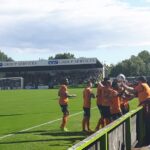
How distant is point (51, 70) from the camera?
368 ft

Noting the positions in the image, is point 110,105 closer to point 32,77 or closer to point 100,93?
point 100,93

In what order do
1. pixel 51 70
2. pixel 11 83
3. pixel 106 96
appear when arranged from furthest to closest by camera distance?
pixel 51 70 < pixel 11 83 < pixel 106 96

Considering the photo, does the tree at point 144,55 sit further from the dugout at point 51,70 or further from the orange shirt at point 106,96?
the orange shirt at point 106,96

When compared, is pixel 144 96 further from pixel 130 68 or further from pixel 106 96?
pixel 130 68

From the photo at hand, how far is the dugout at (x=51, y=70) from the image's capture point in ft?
358

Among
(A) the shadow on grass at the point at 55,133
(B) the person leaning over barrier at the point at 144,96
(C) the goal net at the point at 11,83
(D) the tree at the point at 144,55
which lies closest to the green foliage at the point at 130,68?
(D) the tree at the point at 144,55

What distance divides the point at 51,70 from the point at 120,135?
10051 centimetres

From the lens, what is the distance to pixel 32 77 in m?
115

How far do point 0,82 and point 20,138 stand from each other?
86599 mm

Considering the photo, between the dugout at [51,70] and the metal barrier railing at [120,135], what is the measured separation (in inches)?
3628

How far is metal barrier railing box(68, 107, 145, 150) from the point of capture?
787 centimetres

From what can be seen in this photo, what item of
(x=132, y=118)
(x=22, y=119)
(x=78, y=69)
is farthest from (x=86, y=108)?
(x=78, y=69)

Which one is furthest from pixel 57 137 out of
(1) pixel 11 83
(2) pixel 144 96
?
(1) pixel 11 83

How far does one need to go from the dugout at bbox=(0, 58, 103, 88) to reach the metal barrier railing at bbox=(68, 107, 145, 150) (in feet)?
302
